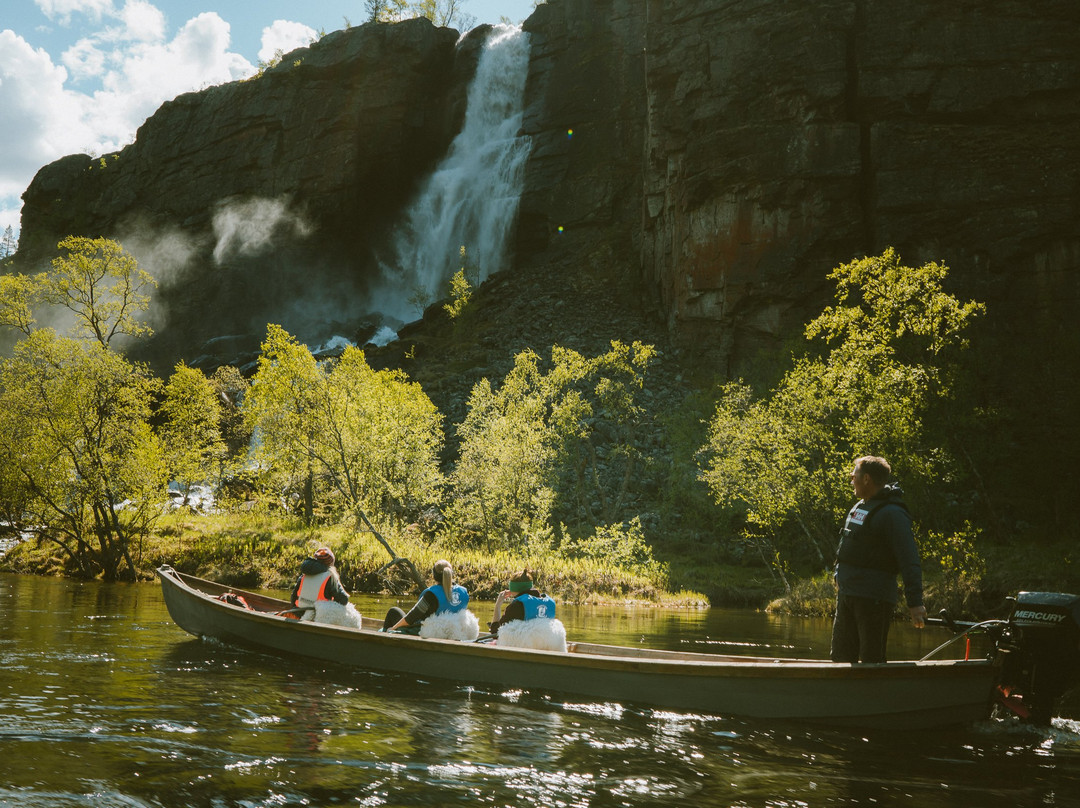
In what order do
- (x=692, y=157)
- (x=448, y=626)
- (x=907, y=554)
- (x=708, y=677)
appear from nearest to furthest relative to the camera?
(x=907, y=554) < (x=708, y=677) < (x=448, y=626) < (x=692, y=157)

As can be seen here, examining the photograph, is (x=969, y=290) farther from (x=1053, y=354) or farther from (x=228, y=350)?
(x=228, y=350)

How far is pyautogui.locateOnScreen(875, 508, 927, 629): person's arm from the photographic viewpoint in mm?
7215

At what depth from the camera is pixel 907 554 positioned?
24.0 feet

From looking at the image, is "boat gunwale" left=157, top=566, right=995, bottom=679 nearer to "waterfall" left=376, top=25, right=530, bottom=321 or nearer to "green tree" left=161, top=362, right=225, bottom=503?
"green tree" left=161, top=362, right=225, bottom=503

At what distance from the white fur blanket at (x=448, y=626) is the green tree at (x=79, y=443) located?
17511mm

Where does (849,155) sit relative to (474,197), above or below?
below

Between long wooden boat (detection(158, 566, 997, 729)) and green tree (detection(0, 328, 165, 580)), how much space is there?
16.1 m

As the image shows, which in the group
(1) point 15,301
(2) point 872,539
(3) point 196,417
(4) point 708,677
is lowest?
(4) point 708,677

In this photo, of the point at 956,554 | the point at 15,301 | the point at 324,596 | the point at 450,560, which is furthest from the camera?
the point at 15,301

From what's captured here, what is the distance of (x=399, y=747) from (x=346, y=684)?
3192mm

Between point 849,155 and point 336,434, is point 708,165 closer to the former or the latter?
point 849,155

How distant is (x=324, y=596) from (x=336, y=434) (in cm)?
1750

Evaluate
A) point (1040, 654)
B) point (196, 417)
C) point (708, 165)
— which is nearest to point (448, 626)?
point (1040, 654)

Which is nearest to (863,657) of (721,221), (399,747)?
(399,747)
